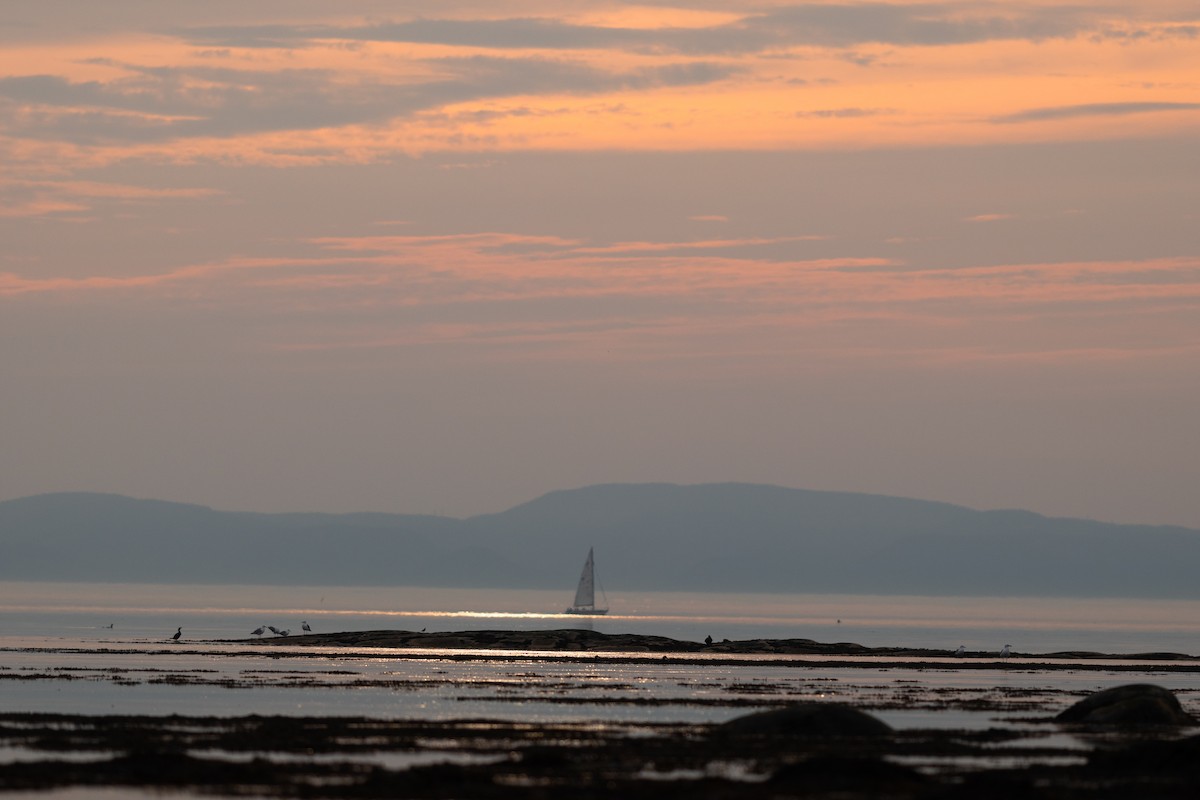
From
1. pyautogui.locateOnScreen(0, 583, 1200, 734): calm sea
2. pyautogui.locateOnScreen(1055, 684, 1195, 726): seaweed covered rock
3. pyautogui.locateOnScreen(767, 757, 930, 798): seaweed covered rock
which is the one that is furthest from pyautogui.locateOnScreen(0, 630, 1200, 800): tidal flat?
pyautogui.locateOnScreen(1055, 684, 1195, 726): seaweed covered rock

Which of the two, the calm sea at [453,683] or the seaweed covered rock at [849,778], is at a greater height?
the calm sea at [453,683]

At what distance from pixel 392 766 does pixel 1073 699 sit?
4309 cm

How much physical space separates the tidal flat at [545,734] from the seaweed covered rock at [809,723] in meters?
0.17

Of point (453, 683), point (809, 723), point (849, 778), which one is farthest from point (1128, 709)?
point (453, 683)

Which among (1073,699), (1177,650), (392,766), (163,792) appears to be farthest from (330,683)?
(1177,650)

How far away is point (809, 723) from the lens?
57.9 m

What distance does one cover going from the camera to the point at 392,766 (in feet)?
157

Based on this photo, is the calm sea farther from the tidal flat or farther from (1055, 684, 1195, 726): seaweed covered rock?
(1055, 684, 1195, 726): seaweed covered rock

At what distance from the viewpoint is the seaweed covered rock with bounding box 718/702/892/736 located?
57688 millimetres

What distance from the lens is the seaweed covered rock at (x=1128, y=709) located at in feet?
218

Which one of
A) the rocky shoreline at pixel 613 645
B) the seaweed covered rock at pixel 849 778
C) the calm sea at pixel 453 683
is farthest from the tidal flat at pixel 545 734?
the rocky shoreline at pixel 613 645

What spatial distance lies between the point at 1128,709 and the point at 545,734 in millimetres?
21082

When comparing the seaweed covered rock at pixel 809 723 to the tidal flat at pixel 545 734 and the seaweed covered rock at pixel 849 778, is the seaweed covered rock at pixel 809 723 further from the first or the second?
the seaweed covered rock at pixel 849 778

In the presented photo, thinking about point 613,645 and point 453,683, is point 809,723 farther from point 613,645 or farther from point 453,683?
point 613,645
